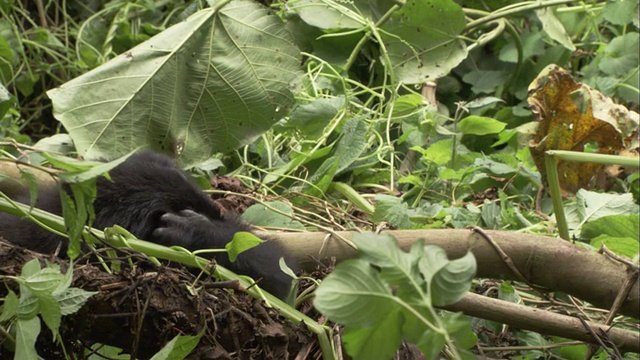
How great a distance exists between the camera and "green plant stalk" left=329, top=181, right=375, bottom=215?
185 cm

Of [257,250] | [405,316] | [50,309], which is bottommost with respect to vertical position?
[257,250]

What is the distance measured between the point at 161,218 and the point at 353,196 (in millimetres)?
516

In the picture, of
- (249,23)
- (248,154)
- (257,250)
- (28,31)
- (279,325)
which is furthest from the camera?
(28,31)

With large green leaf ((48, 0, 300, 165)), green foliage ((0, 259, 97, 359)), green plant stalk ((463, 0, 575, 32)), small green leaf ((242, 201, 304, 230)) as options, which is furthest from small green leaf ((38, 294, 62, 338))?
green plant stalk ((463, 0, 575, 32))

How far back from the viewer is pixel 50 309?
3.47 feet

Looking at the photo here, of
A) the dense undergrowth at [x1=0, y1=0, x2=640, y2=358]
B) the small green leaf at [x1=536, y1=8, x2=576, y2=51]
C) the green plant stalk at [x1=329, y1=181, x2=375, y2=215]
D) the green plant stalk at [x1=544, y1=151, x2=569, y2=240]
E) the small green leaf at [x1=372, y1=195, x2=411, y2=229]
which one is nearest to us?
the green plant stalk at [x1=544, y1=151, x2=569, y2=240]

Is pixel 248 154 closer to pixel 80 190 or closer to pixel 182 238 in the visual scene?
pixel 182 238

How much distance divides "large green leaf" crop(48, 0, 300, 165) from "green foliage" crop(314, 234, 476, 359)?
1.10 meters

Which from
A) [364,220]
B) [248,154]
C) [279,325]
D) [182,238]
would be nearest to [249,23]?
[248,154]

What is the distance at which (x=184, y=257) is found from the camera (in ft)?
4.01

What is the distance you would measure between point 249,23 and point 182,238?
2.32 feet

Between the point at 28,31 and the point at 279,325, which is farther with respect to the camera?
the point at 28,31

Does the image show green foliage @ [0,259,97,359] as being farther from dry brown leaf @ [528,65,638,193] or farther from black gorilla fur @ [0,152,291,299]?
dry brown leaf @ [528,65,638,193]

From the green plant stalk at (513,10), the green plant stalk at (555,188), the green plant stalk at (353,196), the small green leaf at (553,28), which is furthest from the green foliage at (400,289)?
the small green leaf at (553,28)
